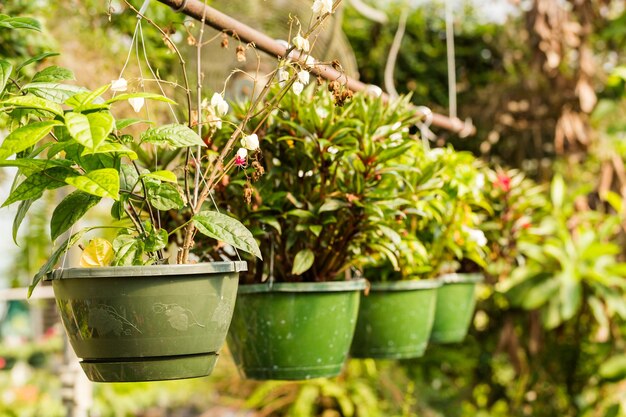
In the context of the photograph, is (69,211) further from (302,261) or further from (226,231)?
(302,261)

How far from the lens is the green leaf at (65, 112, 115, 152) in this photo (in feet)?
2.88

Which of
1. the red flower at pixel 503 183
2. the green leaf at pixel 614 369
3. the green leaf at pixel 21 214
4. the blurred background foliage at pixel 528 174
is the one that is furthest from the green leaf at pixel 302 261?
the green leaf at pixel 614 369

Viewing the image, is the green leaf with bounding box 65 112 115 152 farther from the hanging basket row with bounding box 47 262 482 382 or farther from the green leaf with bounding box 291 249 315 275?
the green leaf with bounding box 291 249 315 275

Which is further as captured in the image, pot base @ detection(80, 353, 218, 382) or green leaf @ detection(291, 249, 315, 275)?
green leaf @ detection(291, 249, 315, 275)

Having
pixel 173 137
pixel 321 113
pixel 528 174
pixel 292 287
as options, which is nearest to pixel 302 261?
pixel 292 287

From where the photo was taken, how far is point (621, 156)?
432cm

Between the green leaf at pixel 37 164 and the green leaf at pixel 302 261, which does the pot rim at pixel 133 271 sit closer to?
the green leaf at pixel 37 164

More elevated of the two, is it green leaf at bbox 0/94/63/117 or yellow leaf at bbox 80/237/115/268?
green leaf at bbox 0/94/63/117

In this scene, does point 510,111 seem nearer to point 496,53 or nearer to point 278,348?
point 496,53

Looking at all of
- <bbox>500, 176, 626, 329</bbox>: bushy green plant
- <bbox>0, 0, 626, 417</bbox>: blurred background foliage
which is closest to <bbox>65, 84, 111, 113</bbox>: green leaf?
<bbox>0, 0, 626, 417</bbox>: blurred background foliage

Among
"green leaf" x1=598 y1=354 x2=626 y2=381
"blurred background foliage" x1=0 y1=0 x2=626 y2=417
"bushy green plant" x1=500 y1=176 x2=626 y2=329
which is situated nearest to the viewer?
"bushy green plant" x1=500 y1=176 x2=626 y2=329

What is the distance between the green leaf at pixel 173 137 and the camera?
104cm

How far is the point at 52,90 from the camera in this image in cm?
105

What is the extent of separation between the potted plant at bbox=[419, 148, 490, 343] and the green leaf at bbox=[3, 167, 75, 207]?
1.11 m
